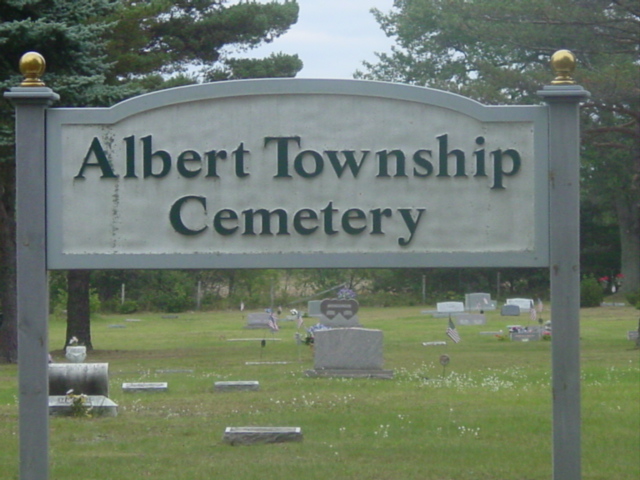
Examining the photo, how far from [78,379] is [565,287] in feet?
29.3

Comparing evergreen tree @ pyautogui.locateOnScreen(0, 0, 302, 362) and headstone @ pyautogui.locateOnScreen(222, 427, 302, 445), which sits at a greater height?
evergreen tree @ pyautogui.locateOnScreen(0, 0, 302, 362)

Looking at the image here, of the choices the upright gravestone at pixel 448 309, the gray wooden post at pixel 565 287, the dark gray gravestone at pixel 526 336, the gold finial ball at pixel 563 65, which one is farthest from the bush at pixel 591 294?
the gold finial ball at pixel 563 65

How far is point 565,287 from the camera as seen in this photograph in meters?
5.16

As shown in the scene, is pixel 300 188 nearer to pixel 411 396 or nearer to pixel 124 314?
pixel 411 396

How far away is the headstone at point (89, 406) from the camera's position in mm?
12180

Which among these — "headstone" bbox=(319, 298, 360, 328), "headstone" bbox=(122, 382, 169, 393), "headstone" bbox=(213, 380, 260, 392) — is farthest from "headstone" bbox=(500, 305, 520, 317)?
"headstone" bbox=(122, 382, 169, 393)

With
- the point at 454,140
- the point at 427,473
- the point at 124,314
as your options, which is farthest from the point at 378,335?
the point at 124,314

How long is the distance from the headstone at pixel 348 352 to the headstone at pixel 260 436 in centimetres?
720

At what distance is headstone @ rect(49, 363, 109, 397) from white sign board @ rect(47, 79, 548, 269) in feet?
26.0

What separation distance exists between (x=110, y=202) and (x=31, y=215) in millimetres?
394

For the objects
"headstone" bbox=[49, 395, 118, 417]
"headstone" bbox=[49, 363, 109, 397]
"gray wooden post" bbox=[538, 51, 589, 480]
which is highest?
"gray wooden post" bbox=[538, 51, 589, 480]

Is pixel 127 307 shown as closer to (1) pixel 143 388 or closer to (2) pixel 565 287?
(1) pixel 143 388

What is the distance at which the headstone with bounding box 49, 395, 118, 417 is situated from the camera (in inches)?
480

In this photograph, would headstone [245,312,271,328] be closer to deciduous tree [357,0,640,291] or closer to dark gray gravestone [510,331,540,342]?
dark gray gravestone [510,331,540,342]
